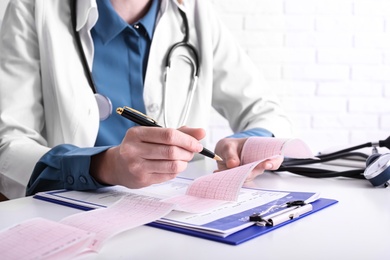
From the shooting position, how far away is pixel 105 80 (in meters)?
1.06

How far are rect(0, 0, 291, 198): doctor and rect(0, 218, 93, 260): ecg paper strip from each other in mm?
291

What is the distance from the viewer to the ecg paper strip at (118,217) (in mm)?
454

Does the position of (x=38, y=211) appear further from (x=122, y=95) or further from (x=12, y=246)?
(x=122, y=95)

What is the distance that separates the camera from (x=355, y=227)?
1.69 ft

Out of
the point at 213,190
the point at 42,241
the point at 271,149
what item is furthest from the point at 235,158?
the point at 42,241

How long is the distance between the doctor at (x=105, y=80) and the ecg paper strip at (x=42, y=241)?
11.5 inches

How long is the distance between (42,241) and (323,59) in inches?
66.0

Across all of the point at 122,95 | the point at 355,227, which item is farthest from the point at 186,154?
the point at 122,95

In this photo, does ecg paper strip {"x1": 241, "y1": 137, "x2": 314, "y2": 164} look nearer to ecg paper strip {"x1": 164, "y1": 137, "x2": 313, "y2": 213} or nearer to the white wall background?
ecg paper strip {"x1": 164, "y1": 137, "x2": 313, "y2": 213}

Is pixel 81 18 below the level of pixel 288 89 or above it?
above

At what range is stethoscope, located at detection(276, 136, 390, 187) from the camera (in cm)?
74

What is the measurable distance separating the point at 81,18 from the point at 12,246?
0.69 meters

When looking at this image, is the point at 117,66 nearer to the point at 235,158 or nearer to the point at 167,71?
the point at 167,71

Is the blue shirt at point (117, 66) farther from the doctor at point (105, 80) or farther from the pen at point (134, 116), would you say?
the pen at point (134, 116)
